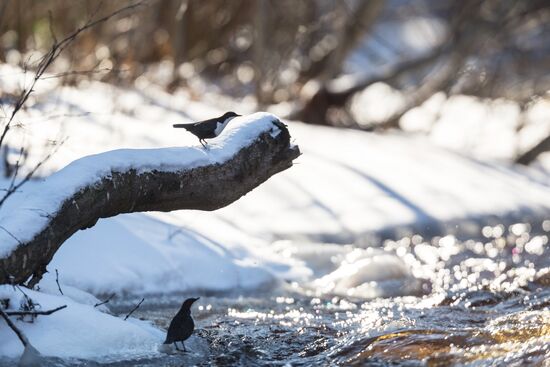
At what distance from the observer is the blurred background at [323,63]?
39.0ft

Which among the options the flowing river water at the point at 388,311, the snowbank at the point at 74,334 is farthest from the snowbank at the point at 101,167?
the flowing river water at the point at 388,311

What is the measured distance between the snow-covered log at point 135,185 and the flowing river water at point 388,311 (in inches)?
20.8

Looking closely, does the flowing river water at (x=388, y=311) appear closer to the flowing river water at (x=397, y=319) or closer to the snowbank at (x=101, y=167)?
the flowing river water at (x=397, y=319)

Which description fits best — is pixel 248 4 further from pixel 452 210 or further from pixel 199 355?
pixel 199 355

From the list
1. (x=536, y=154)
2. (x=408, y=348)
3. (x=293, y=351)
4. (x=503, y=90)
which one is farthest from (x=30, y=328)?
(x=503, y=90)

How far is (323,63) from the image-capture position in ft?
44.8

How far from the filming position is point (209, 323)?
5.06 metres

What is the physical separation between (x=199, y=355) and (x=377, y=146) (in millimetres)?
6489

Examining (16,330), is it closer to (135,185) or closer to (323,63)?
(135,185)

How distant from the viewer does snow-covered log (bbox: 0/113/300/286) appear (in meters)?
3.72

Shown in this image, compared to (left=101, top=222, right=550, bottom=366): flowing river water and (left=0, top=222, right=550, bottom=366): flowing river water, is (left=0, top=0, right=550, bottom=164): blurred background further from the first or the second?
(left=101, top=222, right=550, bottom=366): flowing river water

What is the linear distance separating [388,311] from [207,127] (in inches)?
70.7

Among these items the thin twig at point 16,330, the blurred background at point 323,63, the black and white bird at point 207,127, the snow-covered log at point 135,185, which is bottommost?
the thin twig at point 16,330

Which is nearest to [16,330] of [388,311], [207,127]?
[207,127]
